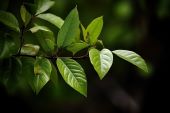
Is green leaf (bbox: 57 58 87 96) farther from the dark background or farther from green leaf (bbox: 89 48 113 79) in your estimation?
the dark background

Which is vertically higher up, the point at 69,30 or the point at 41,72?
the point at 69,30

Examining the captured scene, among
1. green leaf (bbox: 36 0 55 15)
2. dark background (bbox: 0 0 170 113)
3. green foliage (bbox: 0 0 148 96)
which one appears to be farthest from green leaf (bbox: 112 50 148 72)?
dark background (bbox: 0 0 170 113)

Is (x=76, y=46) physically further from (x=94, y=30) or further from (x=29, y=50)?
(x=29, y=50)

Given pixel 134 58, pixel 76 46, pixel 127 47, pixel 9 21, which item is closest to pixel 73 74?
pixel 76 46

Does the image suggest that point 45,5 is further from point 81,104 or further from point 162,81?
point 81,104

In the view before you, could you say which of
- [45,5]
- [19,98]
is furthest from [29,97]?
[45,5]

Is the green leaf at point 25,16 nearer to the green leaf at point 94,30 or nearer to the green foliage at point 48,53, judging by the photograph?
the green foliage at point 48,53
